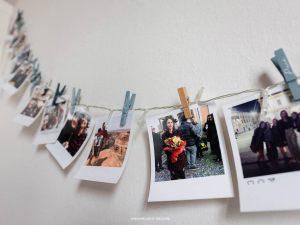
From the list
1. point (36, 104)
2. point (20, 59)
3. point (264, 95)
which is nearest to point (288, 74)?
point (264, 95)

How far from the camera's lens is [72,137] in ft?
2.19

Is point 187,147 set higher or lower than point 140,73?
lower

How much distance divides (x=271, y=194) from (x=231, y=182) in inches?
2.7

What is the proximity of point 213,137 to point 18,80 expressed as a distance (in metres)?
1.09

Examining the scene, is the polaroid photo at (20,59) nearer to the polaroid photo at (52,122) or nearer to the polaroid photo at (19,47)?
the polaroid photo at (19,47)

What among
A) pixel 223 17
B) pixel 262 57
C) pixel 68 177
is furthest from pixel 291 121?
pixel 68 177

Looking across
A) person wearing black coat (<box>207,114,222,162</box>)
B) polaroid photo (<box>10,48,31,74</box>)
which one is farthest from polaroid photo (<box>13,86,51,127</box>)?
person wearing black coat (<box>207,114,222,162</box>)

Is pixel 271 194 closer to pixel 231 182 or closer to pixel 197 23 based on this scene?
pixel 231 182

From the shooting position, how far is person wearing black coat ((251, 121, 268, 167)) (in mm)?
335

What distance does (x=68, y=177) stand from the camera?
0.66m

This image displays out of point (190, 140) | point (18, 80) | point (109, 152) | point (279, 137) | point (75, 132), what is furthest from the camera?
point (18, 80)

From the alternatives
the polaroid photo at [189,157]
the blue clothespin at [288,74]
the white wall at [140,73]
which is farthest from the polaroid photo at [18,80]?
the blue clothespin at [288,74]

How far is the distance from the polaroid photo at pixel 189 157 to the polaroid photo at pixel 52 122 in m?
0.45

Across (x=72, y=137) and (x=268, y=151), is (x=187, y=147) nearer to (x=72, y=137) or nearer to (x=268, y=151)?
(x=268, y=151)
